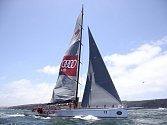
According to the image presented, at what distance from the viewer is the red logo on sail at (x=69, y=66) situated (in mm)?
45094

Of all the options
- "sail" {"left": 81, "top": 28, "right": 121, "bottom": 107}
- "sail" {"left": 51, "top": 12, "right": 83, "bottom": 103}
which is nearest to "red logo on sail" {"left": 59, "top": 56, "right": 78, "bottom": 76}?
"sail" {"left": 51, "top": 12, "right": 83, "bottom": 103}

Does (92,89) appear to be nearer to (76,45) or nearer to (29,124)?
(76,45)

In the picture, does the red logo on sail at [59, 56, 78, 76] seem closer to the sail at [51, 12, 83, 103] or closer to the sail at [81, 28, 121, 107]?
the sail at [51, 12, 83, 103]

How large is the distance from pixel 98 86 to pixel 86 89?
1.94 meters

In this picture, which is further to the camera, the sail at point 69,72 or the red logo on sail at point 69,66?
the red logo on sail at point 69,66

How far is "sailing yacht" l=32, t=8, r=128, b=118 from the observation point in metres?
40.2

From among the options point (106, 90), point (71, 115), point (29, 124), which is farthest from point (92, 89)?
point (29, 124)

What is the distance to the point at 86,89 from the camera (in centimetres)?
4266

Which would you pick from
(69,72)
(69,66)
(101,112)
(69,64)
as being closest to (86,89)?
(69,72)

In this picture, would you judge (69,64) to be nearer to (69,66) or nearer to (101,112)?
(69,66)

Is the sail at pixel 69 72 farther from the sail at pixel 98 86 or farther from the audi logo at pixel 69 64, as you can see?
the sail at pixel 98 86

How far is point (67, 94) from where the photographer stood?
44.0 metres

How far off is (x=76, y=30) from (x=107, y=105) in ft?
42.3

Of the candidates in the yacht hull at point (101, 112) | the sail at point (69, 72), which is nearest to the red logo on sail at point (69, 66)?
the sail at point (69, 72)
